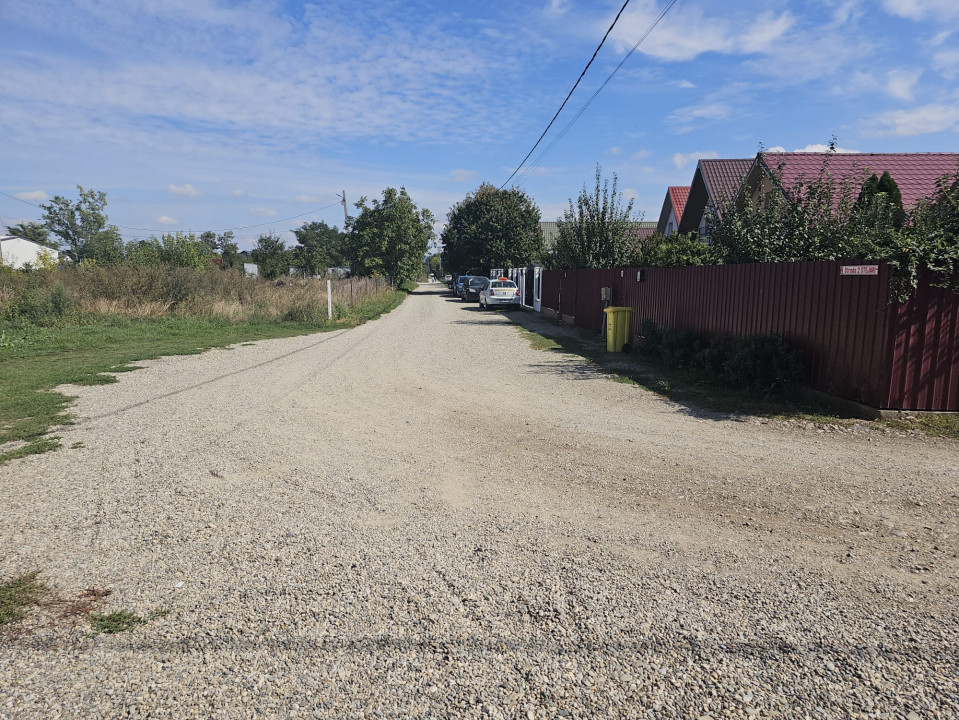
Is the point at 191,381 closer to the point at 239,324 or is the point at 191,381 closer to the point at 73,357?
the point at 73,357

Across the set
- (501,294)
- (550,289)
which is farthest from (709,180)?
(501,294)

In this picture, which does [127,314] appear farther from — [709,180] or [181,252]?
[709,180]

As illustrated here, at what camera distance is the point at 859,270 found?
24.7 ft

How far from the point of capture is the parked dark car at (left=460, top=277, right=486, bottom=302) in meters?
42.9

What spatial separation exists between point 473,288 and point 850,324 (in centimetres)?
3612

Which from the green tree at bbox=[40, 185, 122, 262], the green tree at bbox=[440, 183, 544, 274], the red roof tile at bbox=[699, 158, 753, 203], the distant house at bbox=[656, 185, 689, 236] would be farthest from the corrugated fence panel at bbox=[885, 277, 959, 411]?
the green tree at bbox=[40, 185, 122, 262]

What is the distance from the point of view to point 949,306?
7109 mm

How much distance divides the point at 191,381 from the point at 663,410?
7719 millimetres

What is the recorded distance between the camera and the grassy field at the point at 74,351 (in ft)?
24.4

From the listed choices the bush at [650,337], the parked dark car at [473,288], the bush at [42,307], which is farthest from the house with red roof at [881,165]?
the parked dark car at [473,288]

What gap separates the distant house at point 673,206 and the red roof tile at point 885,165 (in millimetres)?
14134

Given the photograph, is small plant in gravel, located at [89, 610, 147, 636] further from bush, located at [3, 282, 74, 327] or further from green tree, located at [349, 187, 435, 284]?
green tree, located at [349, 187, 435, 284]

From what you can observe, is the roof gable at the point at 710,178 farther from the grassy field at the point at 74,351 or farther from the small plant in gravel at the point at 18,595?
the small plant in gravel at the point at 18,595

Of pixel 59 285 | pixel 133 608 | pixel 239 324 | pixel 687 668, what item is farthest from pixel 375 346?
pixel 687 668
